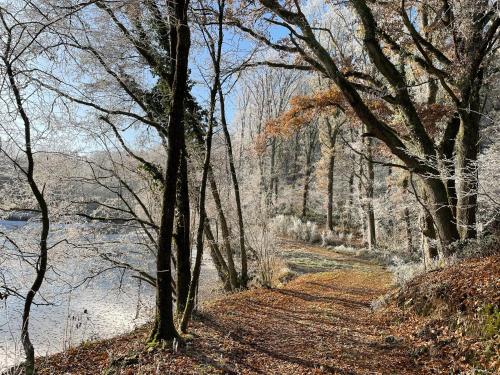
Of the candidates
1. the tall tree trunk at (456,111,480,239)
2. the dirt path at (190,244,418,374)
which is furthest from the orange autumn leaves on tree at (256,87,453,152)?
the dirt path at (190,244,418,374)

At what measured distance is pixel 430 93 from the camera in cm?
1051

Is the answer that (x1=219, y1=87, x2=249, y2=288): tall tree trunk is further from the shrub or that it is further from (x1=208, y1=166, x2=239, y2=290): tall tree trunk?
the shrub

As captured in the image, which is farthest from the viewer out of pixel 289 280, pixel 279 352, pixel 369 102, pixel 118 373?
pixel 289 280

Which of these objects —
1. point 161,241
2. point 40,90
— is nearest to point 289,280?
point 161,241

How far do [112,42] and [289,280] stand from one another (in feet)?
27.8

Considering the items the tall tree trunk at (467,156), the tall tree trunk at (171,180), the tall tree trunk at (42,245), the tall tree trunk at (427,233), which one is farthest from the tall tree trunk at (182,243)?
the tall tree trunk at (427,233)

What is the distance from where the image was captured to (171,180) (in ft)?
14.7

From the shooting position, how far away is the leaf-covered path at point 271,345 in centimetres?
424

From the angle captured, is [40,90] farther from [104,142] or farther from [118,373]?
[118,373]

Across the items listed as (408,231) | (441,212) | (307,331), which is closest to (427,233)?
(441,212)

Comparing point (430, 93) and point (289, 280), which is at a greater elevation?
point (430, 93)

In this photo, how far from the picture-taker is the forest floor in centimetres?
422

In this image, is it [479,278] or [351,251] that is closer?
[479,278]

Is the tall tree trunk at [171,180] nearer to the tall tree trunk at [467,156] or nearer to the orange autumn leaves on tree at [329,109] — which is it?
the tall tree trunk at [467,156]
